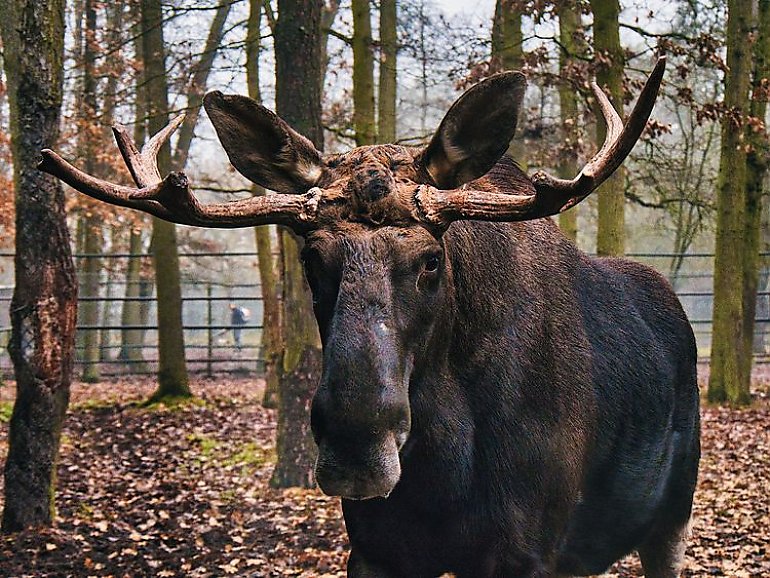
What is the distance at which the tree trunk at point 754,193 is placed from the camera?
529 inches

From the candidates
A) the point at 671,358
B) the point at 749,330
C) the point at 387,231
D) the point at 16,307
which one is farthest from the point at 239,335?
the point at 387,231

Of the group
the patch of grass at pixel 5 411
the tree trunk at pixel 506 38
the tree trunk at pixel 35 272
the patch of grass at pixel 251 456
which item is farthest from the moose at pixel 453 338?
the patch of grass at pixel 5 411

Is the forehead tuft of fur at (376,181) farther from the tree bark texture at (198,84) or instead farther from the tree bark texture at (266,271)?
the tree bark texture at (266,271)

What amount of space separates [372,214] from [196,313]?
20599 millimetres

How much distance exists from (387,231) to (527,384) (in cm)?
101

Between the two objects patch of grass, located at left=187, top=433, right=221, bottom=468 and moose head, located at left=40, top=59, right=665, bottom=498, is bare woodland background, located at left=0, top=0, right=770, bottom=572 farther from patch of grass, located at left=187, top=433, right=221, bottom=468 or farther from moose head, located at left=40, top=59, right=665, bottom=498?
moose head, located at left=40, top=59, right=665, bottom=498

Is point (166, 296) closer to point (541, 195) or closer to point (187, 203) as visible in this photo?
point (187, 203)

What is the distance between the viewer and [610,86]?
32.1 feet

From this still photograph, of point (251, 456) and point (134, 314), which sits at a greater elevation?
point (134, 314)

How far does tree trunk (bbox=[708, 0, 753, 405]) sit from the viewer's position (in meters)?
12.7

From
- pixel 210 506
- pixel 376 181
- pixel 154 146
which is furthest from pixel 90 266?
pixel 376 181

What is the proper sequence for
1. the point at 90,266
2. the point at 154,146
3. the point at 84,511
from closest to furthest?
the point at 154,146
the point at 84,511
the point at 90,266

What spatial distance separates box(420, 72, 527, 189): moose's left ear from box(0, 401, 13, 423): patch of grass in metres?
10.3

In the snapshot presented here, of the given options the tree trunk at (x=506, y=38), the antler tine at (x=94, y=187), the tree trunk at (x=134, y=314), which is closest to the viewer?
the antler tine at (x=94, y=187)
